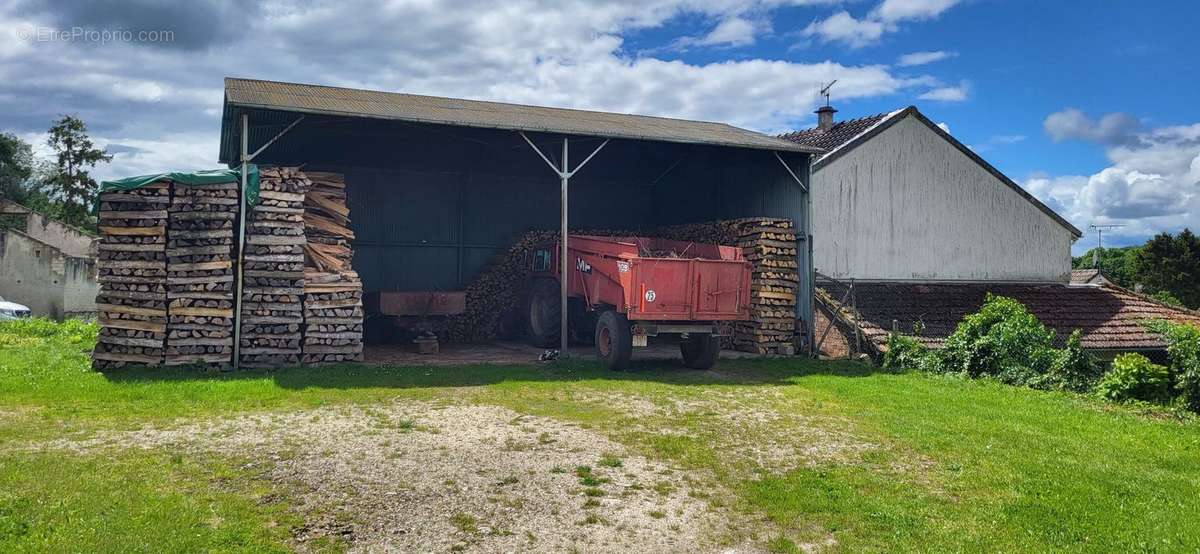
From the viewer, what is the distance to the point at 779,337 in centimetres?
1620

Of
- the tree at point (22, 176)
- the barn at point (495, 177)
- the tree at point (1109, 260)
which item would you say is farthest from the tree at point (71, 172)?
the tree at point (1109, 260)

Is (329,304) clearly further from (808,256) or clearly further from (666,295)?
(808,256)

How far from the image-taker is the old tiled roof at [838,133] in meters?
18.2

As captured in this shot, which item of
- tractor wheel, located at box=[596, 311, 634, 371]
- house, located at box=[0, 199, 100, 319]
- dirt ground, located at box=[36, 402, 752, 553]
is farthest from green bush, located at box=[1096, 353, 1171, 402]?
house, located at box=[0, 199, 100, 319]

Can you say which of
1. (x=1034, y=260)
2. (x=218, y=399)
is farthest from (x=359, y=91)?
(x=1034, y=260)

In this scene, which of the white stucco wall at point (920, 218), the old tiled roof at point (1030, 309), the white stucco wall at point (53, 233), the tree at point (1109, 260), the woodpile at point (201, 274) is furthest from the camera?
the tree at point (1109, 260)

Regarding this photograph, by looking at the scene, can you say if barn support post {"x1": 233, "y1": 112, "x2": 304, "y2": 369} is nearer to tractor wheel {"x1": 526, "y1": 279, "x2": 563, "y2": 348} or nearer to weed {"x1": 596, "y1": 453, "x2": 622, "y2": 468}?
tractor wheel {"x1": 526, "y1": 279, "x2": 563, "y2": 348}

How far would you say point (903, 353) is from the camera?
14492mm

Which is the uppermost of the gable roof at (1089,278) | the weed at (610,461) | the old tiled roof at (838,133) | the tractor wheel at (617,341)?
the old tiled roof at (838,133)

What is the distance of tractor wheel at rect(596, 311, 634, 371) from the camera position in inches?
505

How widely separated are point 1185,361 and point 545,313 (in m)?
10.5

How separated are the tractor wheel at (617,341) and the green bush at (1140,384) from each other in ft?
22.9

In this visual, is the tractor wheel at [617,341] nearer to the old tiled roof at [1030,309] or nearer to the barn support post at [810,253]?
the barn support post at [810,253]

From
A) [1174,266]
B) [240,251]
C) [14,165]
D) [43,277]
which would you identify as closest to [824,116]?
[240,251]
